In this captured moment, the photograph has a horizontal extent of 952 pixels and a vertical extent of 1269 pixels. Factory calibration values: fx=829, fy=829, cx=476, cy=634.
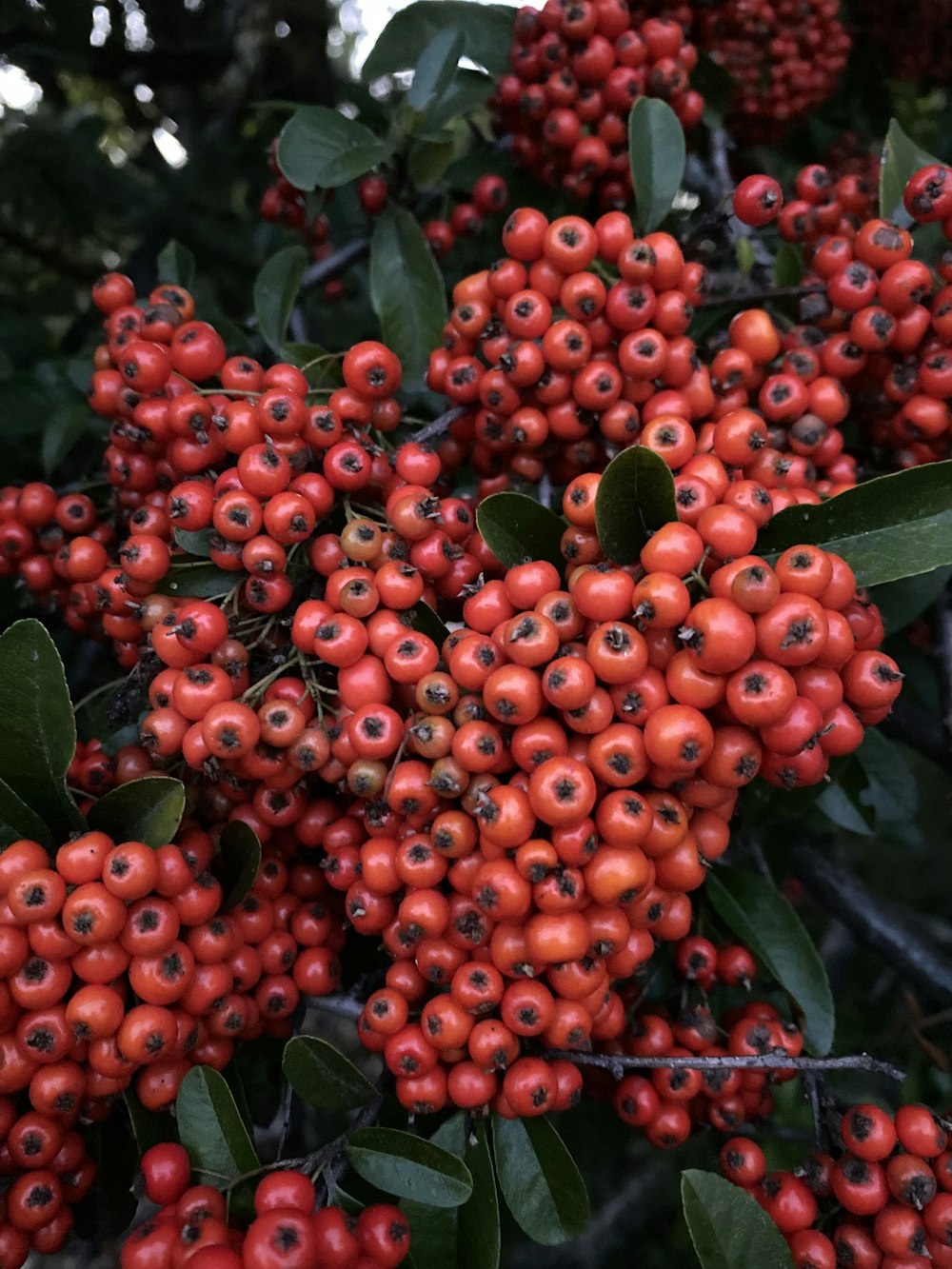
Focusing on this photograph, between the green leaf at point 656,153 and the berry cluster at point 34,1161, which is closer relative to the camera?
the berry cluster at point 34,1161

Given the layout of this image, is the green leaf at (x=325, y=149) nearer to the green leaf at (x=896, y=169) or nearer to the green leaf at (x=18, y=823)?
the green leaf at (x=896, y=169)

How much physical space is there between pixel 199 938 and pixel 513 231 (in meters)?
1.98

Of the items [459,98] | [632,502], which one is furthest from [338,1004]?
[459,98]

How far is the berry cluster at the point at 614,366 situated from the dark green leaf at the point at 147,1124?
191 centimetres

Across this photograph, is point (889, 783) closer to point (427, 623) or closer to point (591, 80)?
point (427, 623)

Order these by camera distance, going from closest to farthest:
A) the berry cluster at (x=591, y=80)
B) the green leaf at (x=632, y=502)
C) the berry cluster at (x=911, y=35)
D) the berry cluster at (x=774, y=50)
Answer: the green leaf at (x=632, y=502), the berry cluster at (x=591, y=80), the berry cluster at (x=774, y=50), the berry cluster at (x=911, y=35)

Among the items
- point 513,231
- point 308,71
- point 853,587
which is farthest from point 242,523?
point 308,71

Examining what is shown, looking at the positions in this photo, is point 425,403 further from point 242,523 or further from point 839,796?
point 839,796

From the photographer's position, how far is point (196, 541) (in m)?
2.06

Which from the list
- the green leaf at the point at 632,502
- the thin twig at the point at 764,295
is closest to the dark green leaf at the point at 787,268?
the thin twig at the point at 764,295

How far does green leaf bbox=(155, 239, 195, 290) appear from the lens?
10.1 ft

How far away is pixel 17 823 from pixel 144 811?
0.32m

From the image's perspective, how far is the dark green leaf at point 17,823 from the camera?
192 centimetres

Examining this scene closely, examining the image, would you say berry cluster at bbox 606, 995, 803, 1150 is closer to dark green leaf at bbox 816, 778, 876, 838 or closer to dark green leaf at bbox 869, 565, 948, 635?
dark green leaf at bbox 816, 778, 876, 838
